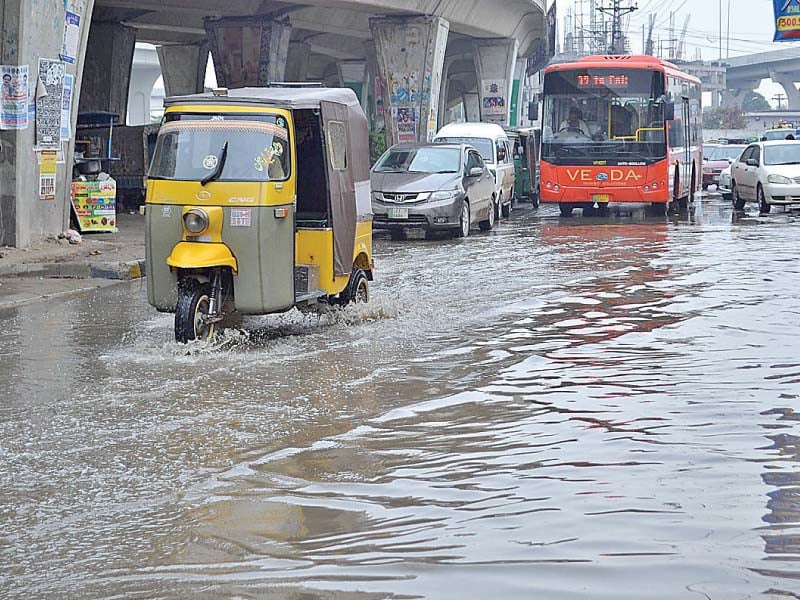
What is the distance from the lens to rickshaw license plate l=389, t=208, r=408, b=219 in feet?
70.7

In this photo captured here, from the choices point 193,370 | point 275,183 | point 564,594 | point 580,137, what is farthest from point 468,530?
point 580,137

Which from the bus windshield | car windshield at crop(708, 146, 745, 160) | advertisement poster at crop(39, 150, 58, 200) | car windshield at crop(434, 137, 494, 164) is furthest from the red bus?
car windshield at crop(708, 146, 745, 160)

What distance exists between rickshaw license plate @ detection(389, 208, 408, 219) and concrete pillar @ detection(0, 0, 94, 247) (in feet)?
18.9

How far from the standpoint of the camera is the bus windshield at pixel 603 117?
84.5 ft

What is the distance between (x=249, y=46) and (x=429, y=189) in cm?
1631

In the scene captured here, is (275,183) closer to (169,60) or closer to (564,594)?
(564,594)

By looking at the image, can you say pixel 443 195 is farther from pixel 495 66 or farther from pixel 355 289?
pixel 495 66

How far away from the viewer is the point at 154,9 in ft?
115

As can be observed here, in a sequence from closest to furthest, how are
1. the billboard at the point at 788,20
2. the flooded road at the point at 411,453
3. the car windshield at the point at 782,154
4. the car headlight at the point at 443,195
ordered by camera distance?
the flooded road at the point at 411,453
the car headlight at the point at 443,195
the car windshield at the point at 782,154
the billboard at the point at 788,20

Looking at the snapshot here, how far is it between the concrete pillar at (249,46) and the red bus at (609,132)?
11958 millimetres

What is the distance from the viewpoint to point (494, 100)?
160 ft

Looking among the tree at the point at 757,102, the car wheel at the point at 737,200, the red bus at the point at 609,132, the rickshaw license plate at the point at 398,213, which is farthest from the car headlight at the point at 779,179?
the tree at the point at 757,102

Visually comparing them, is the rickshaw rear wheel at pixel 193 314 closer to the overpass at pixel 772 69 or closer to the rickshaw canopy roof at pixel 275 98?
the rickshaw canopy roof at pixel 275 98

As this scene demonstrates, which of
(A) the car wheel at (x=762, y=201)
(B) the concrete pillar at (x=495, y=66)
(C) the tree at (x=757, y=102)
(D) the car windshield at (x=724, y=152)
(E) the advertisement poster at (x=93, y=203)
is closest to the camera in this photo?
(E) the advertisement poster at (x=93, y=203)
